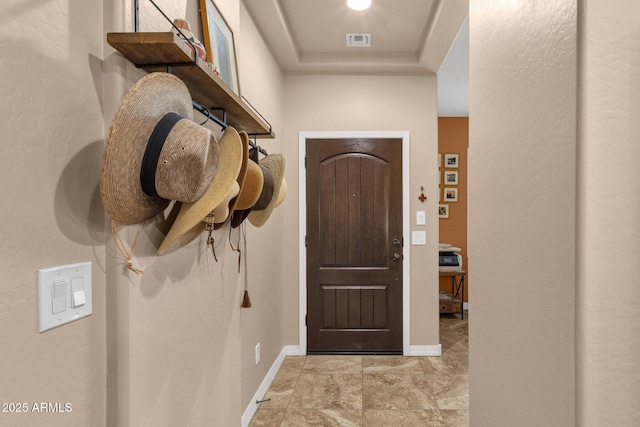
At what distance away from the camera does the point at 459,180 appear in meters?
5.23

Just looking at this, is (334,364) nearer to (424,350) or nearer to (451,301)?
(424,350)

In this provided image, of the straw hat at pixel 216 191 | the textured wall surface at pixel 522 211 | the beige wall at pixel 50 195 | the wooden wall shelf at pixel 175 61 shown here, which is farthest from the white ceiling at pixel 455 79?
the beige wall at pixel 50 195

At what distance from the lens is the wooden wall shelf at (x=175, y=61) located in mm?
875

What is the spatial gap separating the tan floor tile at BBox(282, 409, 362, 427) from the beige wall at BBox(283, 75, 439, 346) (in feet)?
3.94

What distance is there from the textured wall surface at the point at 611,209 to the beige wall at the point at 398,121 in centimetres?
247

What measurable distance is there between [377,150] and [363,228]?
714 millimetres

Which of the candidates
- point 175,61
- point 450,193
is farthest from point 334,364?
point 450,193

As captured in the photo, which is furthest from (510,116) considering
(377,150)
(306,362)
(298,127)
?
(306,362)

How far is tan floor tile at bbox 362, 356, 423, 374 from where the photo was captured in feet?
9.91

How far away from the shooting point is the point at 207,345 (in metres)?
1.40

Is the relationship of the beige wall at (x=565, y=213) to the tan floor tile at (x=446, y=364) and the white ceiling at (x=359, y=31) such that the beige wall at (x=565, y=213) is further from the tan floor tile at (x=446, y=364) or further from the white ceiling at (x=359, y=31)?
the tan floor tile at (x=446, y=364)

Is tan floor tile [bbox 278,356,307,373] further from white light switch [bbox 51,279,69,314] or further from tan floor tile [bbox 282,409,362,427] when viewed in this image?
white light switch [bbox 51,279,69,314]

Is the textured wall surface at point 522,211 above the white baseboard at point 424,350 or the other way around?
above

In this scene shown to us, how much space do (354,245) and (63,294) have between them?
2745 mm
